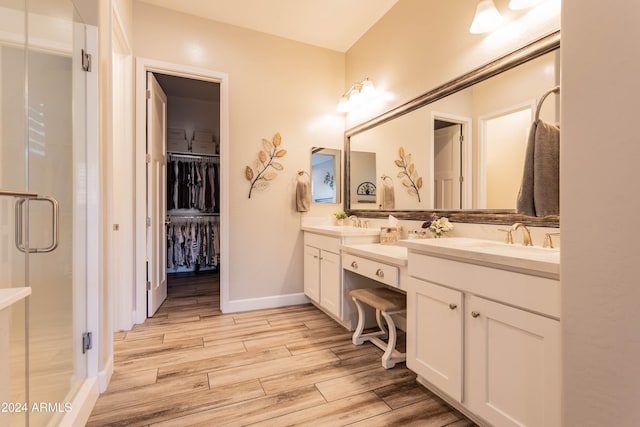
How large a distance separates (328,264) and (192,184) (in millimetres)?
3270

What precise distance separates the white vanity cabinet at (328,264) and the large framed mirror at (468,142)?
52 cm

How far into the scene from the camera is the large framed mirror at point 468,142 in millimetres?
1634

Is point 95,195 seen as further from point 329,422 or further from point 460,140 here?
point 460,140

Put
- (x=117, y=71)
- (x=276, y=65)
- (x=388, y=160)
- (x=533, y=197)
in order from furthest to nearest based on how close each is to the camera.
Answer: (x=276, y=65), (x=388, y=160), (x=117, y=71), (x=533, y=197)

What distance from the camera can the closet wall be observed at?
15.5 feet

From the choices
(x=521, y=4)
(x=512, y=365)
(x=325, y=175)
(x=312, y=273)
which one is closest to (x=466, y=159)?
(x=521, y=4)

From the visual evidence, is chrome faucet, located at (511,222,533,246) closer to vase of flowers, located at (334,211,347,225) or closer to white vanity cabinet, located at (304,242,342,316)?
white vanity cabinet, located at (304,242,342,316)

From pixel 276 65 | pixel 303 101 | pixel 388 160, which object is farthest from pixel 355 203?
pixel 276 65

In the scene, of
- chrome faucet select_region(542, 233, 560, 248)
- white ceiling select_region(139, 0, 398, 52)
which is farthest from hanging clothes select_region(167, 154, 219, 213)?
chrome faucet select_region(542, 233, 560, 248)

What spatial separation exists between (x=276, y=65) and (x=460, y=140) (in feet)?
7.13

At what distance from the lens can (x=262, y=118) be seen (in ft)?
10.3

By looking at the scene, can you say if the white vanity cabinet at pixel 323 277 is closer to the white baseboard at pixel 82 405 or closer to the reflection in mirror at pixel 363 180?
the reflection in mirror at pixel 363 180

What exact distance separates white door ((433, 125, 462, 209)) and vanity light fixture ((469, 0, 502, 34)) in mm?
597

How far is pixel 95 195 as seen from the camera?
1.67 m
